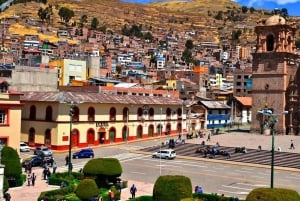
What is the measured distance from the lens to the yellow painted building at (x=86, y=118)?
5988 centimetres

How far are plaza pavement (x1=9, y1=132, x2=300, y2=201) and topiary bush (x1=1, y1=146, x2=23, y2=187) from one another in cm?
69

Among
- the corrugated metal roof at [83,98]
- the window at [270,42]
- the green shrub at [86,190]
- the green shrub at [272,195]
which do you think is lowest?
the green shrub at [86,190]

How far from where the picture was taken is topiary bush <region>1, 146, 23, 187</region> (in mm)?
35438

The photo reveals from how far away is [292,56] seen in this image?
77.7m

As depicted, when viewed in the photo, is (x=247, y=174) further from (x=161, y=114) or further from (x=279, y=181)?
(x=161, y=114)

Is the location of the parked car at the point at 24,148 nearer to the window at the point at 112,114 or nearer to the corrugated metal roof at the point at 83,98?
the corrugated metal roof at the point at 83,98

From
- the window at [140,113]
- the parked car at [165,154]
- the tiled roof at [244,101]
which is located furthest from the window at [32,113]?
the tiled roof at [244,101]

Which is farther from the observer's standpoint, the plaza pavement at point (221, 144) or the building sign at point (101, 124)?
the building sign at point (101, 124)

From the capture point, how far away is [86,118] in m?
62.9

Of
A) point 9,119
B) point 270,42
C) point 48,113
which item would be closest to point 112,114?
point 48,113

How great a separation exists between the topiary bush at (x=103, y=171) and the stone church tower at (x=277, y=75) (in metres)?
45.6

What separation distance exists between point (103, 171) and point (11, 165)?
681cm

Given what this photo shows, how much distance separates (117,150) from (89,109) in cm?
667

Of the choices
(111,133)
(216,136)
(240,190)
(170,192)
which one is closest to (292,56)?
(216,136)
